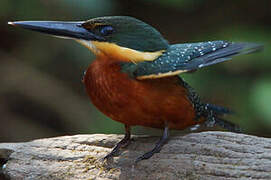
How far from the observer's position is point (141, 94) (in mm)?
2592

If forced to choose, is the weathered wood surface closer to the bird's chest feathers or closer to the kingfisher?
the kingfisher

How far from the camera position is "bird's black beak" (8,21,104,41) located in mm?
2674

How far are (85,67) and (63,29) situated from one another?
2.45 meters

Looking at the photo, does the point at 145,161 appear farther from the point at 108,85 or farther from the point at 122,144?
the point at 108,85

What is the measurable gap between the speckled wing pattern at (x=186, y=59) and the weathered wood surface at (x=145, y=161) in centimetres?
52

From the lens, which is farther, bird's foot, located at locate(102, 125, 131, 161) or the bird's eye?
bird's foot, located at locate(102, 125, 131, 161)

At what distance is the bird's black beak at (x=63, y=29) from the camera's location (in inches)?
105

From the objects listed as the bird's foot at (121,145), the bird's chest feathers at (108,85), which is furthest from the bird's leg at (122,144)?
the bird's chest feathers at (108,85)

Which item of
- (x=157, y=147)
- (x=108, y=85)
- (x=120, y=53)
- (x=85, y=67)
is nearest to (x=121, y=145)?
(x=157, y=147)

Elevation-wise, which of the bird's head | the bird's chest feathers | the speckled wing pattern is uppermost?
the bird's head

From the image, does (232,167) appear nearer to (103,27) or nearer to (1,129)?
(103,27)

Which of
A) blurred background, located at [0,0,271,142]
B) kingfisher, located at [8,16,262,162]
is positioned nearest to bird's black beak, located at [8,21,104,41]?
kingfisher, located at [8,16,262,162]

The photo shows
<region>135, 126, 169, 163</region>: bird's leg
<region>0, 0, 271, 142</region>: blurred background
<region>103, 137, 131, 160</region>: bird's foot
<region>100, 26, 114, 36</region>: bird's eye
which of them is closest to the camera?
<region>100, 26, 114, 36</region>: bird's eye

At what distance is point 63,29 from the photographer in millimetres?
2701
